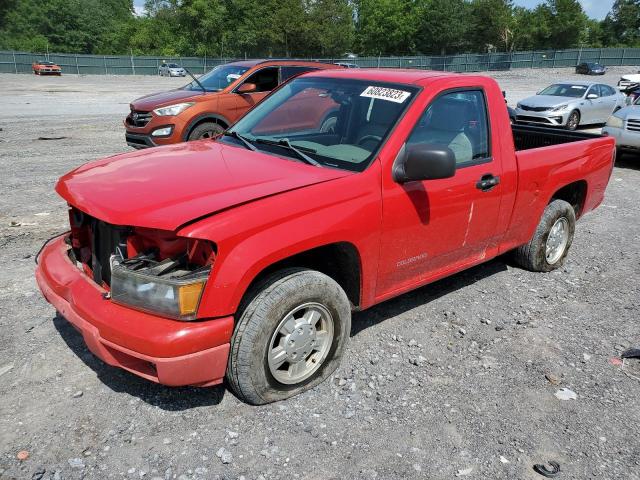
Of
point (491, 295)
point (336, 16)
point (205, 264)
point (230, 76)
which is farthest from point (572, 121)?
point (336, 16)

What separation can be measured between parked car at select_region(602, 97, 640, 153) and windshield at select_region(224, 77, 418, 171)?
28.2 feet

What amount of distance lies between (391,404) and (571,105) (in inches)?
594

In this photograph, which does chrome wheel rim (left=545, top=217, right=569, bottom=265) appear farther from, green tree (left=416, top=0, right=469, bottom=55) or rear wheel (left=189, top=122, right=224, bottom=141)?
green tree (left=416, top=0, right=469, bottom=55)

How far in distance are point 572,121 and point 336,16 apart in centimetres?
6248

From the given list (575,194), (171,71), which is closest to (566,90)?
(575,194)

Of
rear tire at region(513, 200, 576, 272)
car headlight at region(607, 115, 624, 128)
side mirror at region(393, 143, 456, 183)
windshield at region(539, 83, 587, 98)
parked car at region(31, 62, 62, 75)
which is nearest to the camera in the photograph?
side mirror at region(393, 143, 456, 183)

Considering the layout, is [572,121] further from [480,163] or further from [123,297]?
[123,297]

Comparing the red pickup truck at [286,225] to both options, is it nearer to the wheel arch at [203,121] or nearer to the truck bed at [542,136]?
the truck bed at [542,136]

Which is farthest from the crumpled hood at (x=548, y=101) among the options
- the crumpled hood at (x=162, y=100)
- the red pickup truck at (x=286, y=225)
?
the red pickup truck at (x=286, y=225)

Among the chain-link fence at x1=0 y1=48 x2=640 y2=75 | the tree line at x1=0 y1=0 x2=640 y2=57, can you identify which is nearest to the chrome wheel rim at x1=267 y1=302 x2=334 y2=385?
the chain-link fence at x1=0 y1=48 x2=640 y2=75

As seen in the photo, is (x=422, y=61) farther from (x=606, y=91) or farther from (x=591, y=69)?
(x=606, y=91)

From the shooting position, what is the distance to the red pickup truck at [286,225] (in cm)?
264

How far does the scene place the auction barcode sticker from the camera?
11.7 feet

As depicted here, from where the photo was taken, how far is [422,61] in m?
55.0
